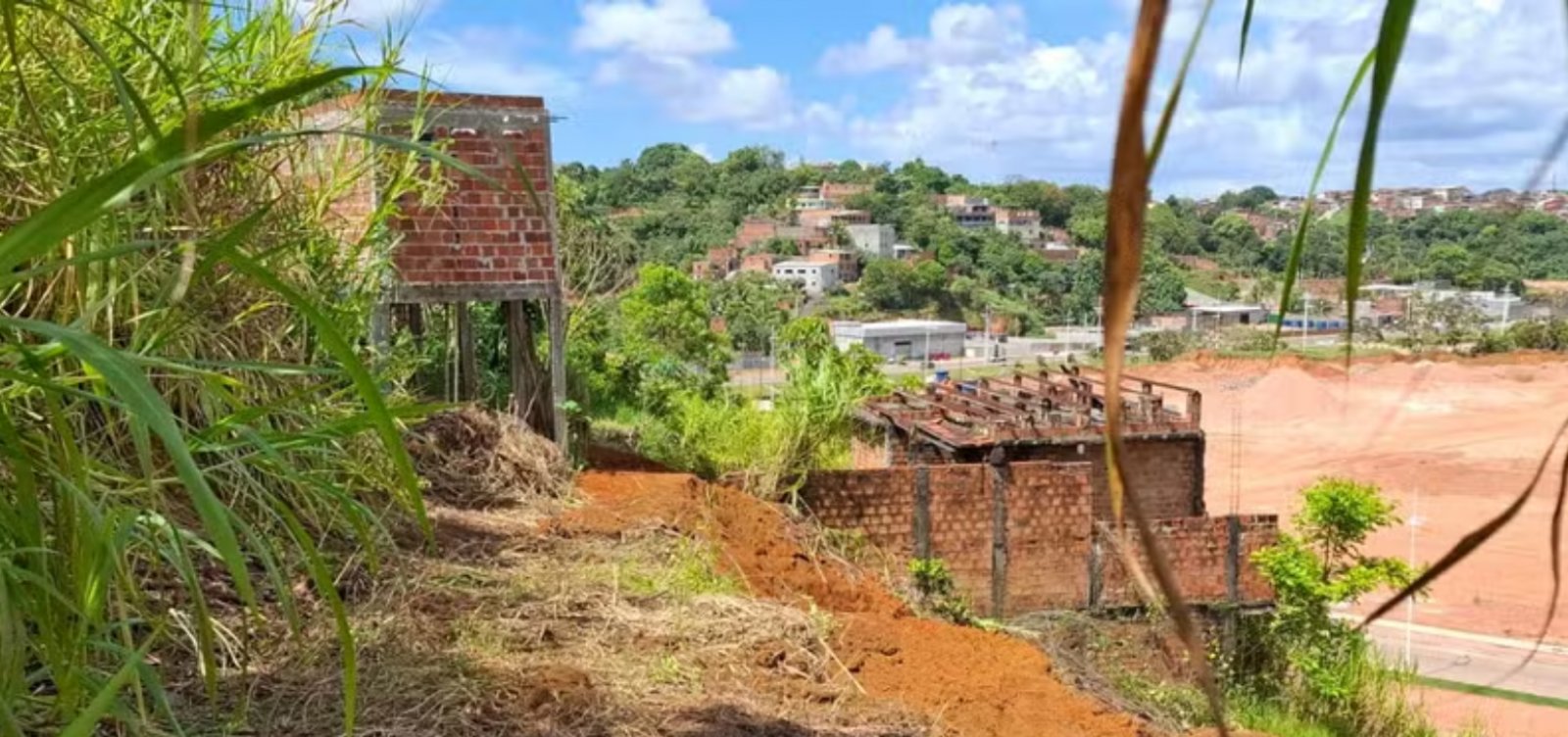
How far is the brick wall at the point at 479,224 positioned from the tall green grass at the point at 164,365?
1904mm

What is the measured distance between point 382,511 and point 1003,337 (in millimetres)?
53819

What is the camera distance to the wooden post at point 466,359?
8.03 metres

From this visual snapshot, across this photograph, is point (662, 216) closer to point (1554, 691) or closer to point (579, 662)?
point (1554, 691)

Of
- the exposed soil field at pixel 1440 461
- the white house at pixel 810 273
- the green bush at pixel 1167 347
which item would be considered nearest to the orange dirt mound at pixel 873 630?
the exposed soil field at pixel 1440 461

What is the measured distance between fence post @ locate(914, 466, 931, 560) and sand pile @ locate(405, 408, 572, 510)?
2845 millimetres

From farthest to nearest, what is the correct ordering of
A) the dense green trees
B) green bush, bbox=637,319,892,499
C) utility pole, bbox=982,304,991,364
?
utility pole, bbox=982,304,991,364 → green bush, bbox=637,319,892,499 → the dense green trees

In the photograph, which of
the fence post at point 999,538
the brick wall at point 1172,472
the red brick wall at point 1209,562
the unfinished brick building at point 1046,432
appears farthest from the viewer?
the brick wall at point 1172,472

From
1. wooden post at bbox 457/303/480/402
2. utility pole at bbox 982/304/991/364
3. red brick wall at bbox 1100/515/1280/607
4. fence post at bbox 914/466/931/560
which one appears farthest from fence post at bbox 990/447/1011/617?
utility pole at bbox 982/304/991/364

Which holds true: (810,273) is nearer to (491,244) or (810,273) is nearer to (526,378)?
(526,378)

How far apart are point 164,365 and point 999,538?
8517 millimetres

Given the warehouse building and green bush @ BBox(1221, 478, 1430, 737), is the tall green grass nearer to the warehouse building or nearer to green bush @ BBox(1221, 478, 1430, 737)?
green bush @ BBox(1221, 478, 1430, 737)

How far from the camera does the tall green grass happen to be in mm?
854

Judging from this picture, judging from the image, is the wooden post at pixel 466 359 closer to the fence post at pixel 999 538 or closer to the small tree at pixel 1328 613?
the fence post at pixel 999 538

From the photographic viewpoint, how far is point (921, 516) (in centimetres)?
918
